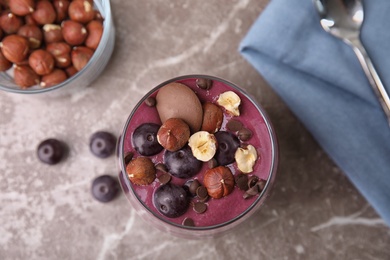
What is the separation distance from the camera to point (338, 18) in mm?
853

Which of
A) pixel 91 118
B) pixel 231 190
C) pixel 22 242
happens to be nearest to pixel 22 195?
pixel 22 242

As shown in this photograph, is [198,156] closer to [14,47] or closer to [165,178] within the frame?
[165,178]

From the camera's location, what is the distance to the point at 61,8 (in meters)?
0.90

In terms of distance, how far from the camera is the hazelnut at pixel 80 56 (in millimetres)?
884

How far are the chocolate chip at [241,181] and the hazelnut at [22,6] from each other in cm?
50

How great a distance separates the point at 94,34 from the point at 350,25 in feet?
1.51

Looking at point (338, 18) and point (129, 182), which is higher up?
point (338, 18)

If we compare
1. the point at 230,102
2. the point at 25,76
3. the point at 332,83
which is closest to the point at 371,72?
the point at 332,83

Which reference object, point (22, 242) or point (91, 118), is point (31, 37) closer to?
point (91, 118)

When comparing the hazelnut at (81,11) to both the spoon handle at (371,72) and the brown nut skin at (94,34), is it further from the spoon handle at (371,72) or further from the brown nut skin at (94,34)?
the spoon handle at (371,72)

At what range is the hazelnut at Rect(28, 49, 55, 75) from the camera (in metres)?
0.87

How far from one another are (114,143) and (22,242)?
0.25 m

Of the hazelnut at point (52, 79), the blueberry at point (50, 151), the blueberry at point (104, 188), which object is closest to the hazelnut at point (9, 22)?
the hazelnut at point (52, 79)

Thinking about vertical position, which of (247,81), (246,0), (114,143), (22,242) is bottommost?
(22,242)
